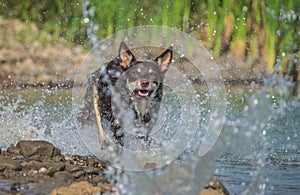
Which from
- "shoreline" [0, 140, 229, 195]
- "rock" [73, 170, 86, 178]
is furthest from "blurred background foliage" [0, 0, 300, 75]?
"rock" [73, 170, 86, 178]

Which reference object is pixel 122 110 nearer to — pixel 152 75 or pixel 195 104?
pixel 152 75

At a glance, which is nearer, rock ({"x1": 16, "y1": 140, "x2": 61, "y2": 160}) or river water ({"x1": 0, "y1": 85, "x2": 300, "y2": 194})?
river water ({"x1": 0, "y1": 85, "x2": 300, "y2": 194})

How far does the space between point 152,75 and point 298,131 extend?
2478 mm

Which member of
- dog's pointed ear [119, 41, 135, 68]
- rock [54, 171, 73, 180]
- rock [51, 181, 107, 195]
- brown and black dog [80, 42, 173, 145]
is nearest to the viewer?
rock [51, 181, 107, 195]

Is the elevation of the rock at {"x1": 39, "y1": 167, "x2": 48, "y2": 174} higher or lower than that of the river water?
lower

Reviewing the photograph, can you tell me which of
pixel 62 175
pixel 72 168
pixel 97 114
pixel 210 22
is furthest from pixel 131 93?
pixel 210 22

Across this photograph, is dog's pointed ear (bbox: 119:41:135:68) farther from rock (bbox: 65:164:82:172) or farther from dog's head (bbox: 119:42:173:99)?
rock (bbox: 65:164:82:172)

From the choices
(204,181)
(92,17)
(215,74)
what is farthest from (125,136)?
(92,17)

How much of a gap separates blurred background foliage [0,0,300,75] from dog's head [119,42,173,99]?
451 centimetres

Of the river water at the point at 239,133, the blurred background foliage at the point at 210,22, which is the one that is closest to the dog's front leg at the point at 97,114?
the river water at the point at 239,133

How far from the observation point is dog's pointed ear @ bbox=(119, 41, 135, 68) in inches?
257

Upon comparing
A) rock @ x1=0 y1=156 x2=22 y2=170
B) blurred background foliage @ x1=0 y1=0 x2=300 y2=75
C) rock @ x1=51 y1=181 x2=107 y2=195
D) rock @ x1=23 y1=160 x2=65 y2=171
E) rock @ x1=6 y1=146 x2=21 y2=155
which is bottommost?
rock @ x1=51 y1=181 x2=107 y2=195

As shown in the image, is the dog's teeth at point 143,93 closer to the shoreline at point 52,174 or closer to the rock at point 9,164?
the shoreline at point 52,174

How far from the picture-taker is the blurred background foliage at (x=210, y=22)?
36.9 ft
